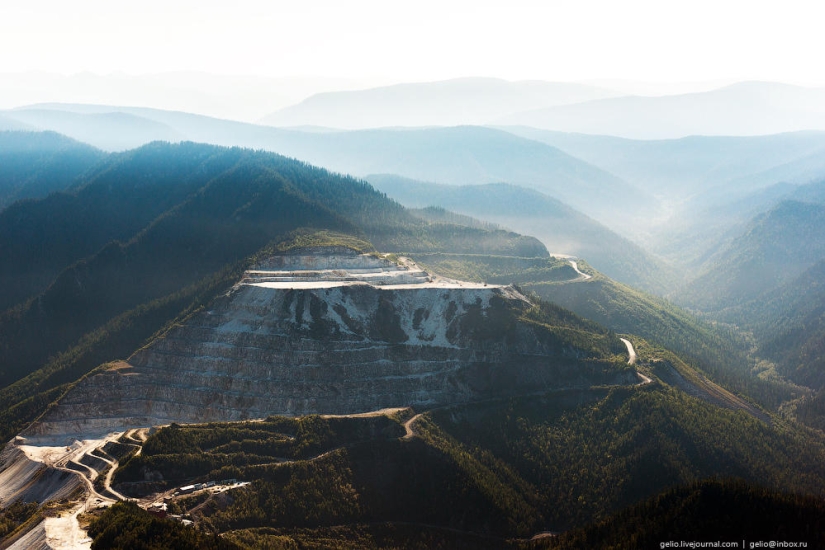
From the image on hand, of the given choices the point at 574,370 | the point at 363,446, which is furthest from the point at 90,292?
the point at 574,370

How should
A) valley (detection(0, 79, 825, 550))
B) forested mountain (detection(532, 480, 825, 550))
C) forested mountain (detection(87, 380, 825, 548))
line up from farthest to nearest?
1. forested mountain (detection(87, 380, 825, 548))
2. valley (detection(0, 79, 825, 550))
3. forested mountain (detection(532, 480, 825, 550))

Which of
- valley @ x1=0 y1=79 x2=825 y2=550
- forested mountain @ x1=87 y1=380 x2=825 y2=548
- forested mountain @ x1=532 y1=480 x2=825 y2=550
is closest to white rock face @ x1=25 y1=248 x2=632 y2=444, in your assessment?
valley @ x1=0 y1=79 x2=825 y2=550

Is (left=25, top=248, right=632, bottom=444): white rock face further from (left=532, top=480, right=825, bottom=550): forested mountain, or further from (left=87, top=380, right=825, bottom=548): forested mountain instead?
(left=532, top=480, right=825, bottom=550): forested mountain

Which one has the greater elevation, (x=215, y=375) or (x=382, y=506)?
(x=215, y=375)

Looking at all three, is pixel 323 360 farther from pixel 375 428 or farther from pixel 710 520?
pixel 710 520

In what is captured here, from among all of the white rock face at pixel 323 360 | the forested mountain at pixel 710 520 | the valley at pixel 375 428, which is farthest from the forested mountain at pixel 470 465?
the white rock face at pixel 323 360

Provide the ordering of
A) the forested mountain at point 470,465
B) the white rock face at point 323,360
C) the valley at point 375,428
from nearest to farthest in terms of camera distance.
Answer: the valley at point 375,428 < the forested mountain at point 470,465 < the white rock face at point 323,360

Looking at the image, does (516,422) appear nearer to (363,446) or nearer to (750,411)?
(363,446)

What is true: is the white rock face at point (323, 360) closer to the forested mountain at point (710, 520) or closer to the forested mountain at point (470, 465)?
the forested mountain at point (470, 465)
